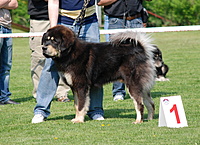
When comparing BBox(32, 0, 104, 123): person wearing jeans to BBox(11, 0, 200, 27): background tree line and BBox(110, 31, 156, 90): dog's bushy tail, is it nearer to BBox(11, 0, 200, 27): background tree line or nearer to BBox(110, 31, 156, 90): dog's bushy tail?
BBox(110, 31, 156, 90): dog's bushy tail

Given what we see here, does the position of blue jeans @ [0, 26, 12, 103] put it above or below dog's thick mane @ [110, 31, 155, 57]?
above

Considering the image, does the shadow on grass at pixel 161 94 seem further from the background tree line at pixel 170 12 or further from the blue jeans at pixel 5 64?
the background tree line at pixel 170 12

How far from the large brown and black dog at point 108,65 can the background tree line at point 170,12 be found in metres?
28.0

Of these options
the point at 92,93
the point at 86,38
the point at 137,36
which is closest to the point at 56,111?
the point at 92,93

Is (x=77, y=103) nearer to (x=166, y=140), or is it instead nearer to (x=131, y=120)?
(x=131, y=120)

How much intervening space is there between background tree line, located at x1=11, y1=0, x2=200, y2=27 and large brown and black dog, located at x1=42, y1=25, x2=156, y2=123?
91.8 ft

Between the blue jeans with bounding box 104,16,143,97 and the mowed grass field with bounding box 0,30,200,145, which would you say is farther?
the blue jeans with bounding box 104,16,143,97

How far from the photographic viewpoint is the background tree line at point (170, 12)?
3309cm

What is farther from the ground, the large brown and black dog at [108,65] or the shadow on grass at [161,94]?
the shadow on grass at [161,94]

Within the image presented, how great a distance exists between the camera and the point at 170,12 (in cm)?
3494

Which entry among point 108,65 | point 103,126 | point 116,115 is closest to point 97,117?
point 116,115

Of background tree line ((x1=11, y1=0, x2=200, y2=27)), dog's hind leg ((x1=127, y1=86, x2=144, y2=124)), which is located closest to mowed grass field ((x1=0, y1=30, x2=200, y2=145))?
dog's hind leg ((x1=127, y1=86, x2=144, y2=124))

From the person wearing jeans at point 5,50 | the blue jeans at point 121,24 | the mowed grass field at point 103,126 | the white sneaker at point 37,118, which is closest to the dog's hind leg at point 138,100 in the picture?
the mowed grass field at point 103,126

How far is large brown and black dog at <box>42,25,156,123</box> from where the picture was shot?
5.73 meters
